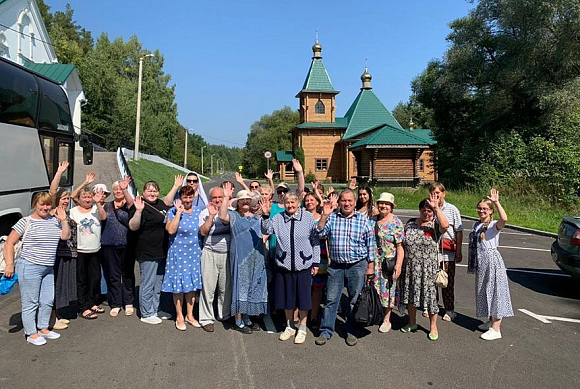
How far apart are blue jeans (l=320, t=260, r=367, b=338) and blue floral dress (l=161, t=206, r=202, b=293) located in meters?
1.63

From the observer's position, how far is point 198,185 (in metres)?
5.84

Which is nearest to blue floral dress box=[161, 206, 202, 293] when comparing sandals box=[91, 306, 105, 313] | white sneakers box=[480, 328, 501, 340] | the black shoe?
the black shoe

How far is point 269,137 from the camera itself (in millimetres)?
80250

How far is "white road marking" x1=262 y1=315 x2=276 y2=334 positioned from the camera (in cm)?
520

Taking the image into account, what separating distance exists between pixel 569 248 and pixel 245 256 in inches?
209

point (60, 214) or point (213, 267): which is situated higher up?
point (60, 214)

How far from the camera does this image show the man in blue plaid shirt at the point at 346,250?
15.6 feet

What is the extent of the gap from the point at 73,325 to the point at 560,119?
76.7 feet

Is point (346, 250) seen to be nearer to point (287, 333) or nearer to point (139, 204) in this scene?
point (287, 333)

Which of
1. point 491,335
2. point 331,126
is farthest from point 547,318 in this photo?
→ point 331,126

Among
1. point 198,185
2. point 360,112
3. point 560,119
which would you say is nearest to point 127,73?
point 360,112

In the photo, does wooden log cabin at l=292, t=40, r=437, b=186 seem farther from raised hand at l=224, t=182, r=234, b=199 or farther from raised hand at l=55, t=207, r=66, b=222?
raised hand at l=55, t=207, r=66, b=222

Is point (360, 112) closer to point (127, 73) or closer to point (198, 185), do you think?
point (127, 73)

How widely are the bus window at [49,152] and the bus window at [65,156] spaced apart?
0.78 ft
